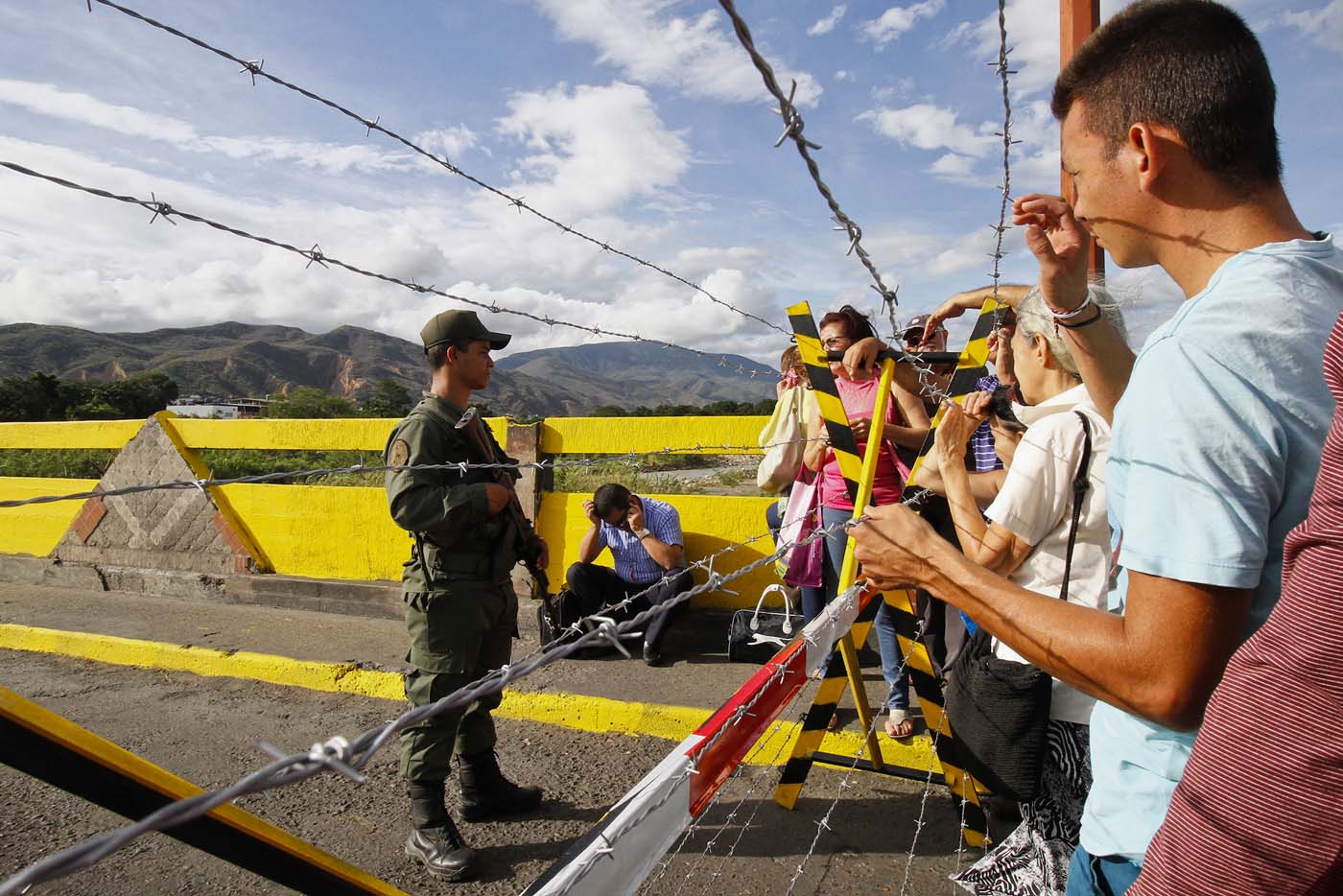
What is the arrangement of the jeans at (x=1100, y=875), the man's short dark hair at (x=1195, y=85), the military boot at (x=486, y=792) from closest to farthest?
the man's short dark hair at (x=1195, y=85) < the jeans at (x=1100, y=875) < the military boot at (x=486, y=792)

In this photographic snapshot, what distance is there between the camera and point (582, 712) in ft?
13.0

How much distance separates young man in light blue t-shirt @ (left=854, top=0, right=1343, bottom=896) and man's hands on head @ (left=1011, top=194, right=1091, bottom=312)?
479mm

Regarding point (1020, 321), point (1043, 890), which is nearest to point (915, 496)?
point (1020, 321)

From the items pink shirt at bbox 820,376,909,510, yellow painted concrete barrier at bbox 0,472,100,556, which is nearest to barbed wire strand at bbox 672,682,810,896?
pink shirt at bbox 820,376,909,510

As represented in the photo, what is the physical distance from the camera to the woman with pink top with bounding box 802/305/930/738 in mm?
3451

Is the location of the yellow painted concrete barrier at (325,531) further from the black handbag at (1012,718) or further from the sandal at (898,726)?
the black handbag at (1012,718)

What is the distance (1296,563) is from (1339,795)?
18 centimetres

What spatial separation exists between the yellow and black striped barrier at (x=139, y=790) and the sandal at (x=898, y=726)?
2.80 m

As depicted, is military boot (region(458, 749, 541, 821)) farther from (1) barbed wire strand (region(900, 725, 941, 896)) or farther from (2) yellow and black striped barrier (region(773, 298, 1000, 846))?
(1) barbed wire strand (region(900, 725, 941, 896))

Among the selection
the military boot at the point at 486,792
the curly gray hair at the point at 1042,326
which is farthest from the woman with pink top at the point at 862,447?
the military boot at the point at 486,792

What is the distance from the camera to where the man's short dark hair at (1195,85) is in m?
0.94

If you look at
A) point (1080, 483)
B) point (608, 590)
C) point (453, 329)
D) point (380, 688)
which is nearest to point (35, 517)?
point (380, 688)

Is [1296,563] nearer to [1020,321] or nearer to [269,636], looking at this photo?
[1020,321]

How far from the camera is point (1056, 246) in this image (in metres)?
1.62
